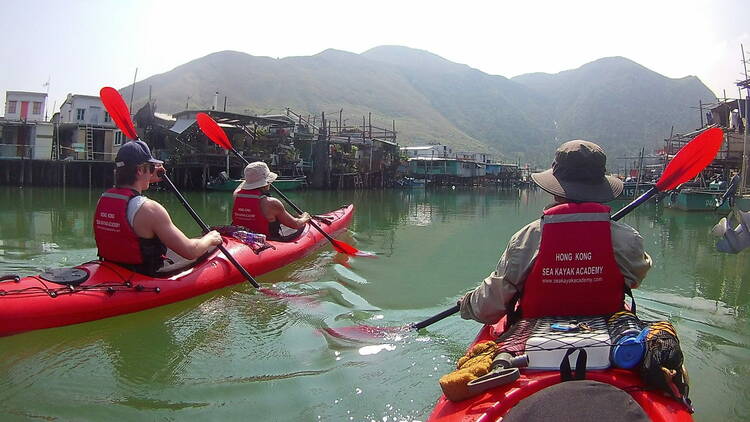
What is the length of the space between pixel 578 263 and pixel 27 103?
4722 centimetres

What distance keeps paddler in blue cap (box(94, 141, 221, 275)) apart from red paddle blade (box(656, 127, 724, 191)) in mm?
4541

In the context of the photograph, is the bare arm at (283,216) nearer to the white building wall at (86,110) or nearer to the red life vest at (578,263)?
the red life vest at (578,263)

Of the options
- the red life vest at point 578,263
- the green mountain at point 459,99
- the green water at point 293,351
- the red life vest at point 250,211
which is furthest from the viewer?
the green mountain at point 459,99

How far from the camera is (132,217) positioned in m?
5.15

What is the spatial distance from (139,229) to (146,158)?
28.1 inches

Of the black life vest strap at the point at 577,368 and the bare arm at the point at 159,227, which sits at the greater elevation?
the bare arm at the point at 159,227

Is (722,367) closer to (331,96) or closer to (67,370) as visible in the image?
(67,370)

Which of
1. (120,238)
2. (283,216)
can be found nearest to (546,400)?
(120,238)

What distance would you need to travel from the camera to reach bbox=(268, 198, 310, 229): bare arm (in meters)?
8.73

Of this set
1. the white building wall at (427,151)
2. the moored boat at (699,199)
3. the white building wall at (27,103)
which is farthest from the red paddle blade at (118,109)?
the white building wall at (427,151)

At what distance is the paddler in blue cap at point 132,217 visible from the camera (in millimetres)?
5137

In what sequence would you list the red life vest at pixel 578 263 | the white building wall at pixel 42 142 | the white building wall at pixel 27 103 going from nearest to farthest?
1. the red life vest at pixel 578 263
2. the white building wall at pixel 42 142
3. the white building wall at pixel 27 103

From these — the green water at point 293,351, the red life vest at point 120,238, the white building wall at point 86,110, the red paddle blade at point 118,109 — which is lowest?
the green water at point 293,351

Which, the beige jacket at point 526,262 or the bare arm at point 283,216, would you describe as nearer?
the beige jacket at point 526,262
